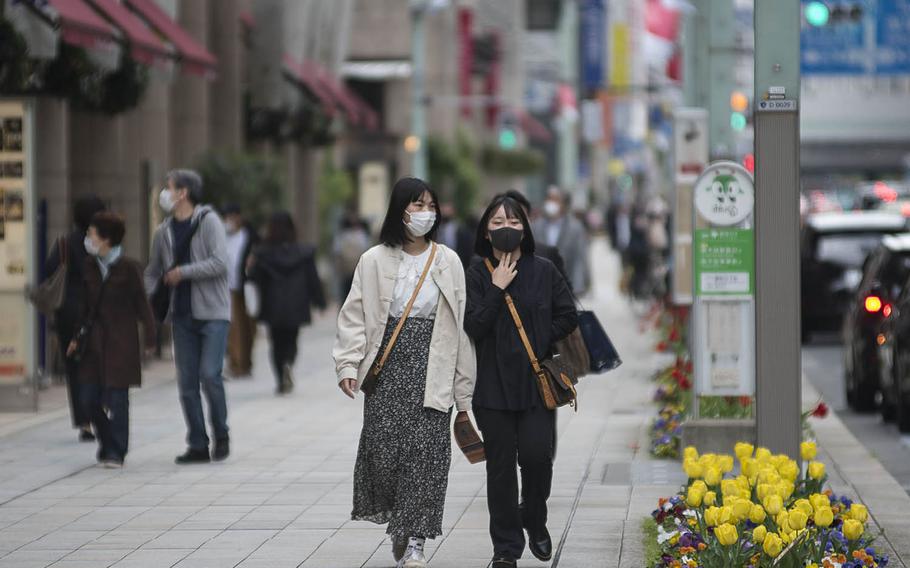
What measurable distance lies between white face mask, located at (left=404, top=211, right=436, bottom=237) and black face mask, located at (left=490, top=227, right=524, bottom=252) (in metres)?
0.29

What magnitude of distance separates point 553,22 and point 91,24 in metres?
82.1

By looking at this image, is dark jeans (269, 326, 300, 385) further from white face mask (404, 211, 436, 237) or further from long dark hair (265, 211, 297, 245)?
white face mask (404, 211, 436, 237)


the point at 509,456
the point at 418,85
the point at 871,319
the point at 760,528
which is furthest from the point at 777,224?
the point at 418,85

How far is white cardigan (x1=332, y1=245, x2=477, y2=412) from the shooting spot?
8.48 meters

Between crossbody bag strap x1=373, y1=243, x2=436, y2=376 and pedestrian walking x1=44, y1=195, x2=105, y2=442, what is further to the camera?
pedestrian walking x1=44, y1=195, x2=105, y2=442

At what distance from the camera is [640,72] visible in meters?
150

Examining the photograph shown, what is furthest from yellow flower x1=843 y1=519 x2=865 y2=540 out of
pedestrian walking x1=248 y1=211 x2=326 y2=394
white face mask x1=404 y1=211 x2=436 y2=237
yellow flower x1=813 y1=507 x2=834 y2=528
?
pedestrian walking x1=248 y1=211 x2=326 y2=394

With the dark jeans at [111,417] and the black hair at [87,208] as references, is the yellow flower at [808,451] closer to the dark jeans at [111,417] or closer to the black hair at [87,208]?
the dark jeans at [111,417]

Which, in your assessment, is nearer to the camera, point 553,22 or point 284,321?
point 284,321

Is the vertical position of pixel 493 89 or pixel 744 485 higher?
pixel 493 89

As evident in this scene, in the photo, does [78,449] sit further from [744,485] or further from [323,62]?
[323,62]

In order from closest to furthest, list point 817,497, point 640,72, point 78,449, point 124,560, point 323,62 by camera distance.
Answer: point 817,497
point 124,560
point 78,449
point 323,62
point 640,72

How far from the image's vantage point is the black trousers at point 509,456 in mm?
8516

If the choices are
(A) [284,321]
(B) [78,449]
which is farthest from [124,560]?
(A) [284,321]
